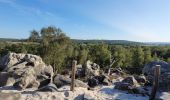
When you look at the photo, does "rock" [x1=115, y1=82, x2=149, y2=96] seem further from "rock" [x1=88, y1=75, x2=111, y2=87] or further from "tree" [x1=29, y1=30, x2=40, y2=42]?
"tree" [x1=29, y1=30, x2=40, y2=42]

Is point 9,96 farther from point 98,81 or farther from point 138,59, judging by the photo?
point 138,59

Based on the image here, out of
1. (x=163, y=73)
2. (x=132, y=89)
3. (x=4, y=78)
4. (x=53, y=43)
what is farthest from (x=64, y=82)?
(x=53, y=43)

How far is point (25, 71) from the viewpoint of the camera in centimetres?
1797

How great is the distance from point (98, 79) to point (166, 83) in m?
5.83

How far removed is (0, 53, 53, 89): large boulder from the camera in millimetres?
17044

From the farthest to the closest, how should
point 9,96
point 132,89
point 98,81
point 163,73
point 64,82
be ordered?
point 98,81 → point 64,82 → point 163,73 → point 132,89 → point 9,96

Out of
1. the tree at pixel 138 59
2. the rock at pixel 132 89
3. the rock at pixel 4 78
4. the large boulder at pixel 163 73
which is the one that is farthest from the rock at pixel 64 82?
the tree at pixel 138 59

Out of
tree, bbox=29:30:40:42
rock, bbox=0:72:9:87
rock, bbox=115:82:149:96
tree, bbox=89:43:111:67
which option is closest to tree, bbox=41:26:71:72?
tree, bbox=29:30:40:42

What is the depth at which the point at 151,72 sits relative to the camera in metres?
16.7

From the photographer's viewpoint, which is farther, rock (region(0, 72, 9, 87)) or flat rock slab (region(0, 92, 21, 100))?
rock (region(0, 72, 9, 87))

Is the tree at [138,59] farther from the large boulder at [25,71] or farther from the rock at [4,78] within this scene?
the rock at [4,78]

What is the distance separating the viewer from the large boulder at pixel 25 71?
17.0 meters

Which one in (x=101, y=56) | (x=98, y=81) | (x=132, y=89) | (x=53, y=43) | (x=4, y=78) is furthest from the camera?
(x=101, y=56)

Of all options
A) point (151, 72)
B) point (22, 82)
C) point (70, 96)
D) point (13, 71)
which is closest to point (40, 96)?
point (70, 96)
